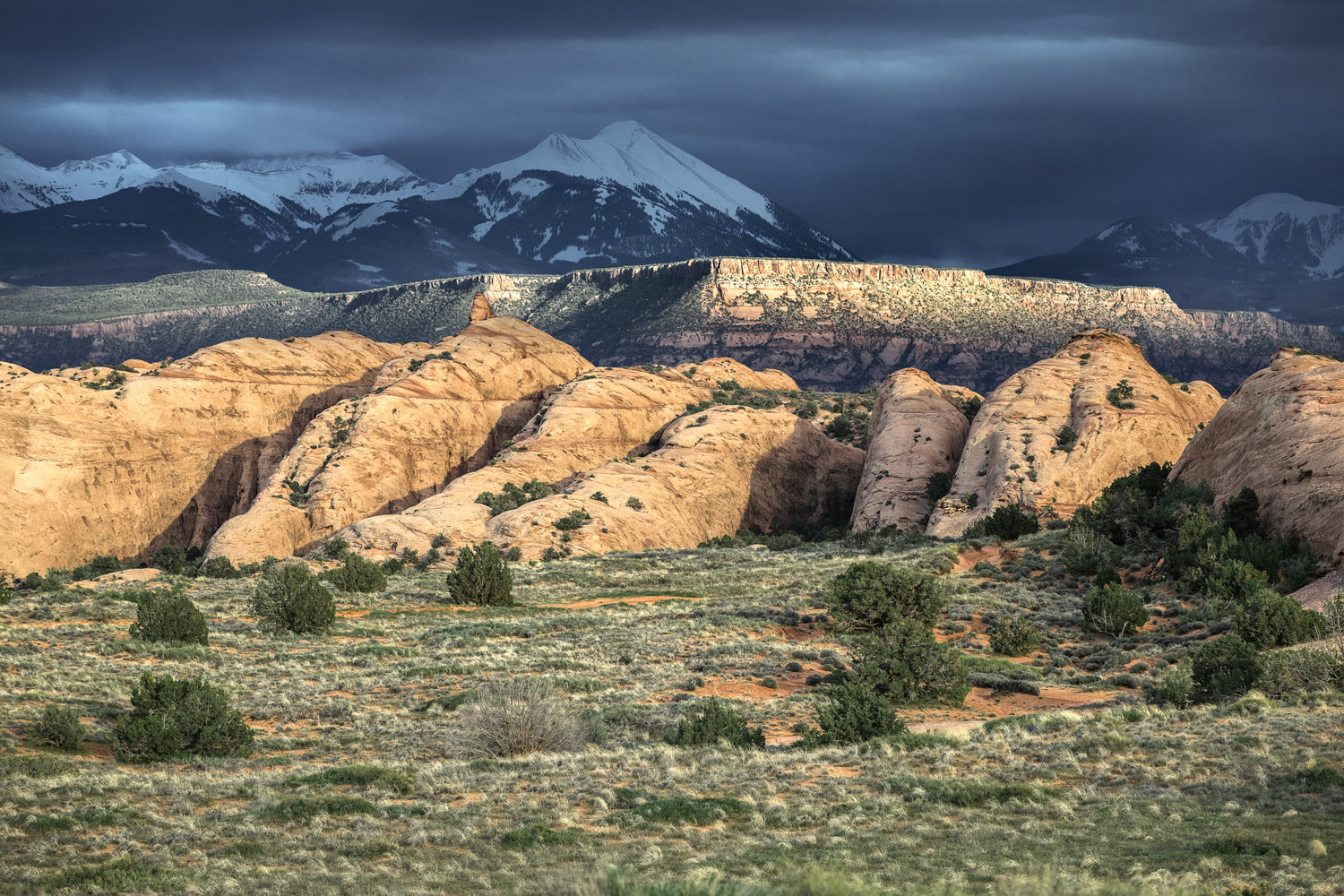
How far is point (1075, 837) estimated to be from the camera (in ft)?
40.1

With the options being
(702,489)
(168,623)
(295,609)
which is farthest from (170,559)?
(168,623)

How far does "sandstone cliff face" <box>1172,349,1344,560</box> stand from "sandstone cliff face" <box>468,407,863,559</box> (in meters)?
24.4

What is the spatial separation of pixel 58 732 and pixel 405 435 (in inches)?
1944

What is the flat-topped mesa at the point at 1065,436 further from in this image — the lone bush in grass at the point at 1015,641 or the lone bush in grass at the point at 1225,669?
the lone bush in grass at the point at 1225,669

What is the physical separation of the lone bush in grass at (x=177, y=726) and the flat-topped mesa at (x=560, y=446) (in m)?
29.2

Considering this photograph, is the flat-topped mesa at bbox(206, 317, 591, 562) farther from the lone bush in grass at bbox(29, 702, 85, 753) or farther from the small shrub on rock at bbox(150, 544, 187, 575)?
the lone bush in grass at bbox(29, 702, 85, 753)

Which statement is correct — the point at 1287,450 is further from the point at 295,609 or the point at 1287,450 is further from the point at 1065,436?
the point at 295,609

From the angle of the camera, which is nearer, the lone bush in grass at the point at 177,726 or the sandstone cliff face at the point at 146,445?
the lone bush in grass at the point at 177,726

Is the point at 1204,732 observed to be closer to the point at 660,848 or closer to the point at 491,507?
the point at 660,848

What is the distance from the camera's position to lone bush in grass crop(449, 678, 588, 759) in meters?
18.1

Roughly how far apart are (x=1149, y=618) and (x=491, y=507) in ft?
109

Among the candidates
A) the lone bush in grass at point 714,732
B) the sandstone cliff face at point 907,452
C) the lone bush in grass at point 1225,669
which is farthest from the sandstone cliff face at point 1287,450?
the lone bush in grass at point 714,732

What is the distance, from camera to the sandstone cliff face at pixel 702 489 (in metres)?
49.7

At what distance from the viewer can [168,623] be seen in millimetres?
26719
